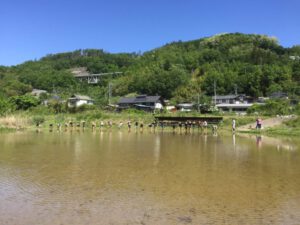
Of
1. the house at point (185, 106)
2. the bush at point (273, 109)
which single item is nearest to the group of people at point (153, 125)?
the bush at point (273, 109)

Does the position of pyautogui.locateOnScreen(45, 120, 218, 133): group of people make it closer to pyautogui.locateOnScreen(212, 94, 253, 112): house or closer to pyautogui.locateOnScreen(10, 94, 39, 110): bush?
pyautogui.locateOnScreen(10, 94, 39, 110): bush

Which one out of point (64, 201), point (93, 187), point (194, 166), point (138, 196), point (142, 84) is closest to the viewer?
point (64, 201)

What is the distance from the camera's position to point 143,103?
77188 mm

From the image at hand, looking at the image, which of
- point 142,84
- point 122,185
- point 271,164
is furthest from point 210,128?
point 142,84

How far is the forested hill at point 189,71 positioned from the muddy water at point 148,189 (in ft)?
210

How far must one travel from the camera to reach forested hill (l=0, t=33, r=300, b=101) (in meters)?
84.2

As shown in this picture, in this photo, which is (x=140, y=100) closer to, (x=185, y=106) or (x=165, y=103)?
(x=165, y=103)

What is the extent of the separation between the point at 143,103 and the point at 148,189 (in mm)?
66723

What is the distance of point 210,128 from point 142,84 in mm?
53391

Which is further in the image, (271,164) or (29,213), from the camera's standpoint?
(271,164)

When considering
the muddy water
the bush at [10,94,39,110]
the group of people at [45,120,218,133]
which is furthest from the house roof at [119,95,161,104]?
the muddy water

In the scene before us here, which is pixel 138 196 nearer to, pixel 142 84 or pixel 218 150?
pixel 218 150

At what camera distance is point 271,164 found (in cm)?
1564

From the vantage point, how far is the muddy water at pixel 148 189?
8.05 m
